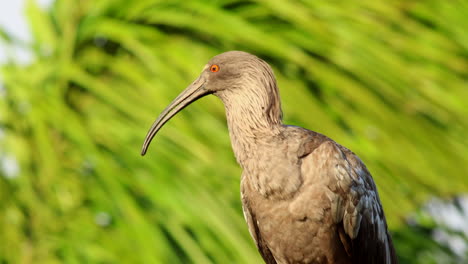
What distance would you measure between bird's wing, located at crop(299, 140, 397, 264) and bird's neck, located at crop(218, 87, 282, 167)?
0.19m

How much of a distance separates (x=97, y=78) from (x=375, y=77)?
1.86m

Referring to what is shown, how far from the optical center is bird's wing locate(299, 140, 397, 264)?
3.09 metres

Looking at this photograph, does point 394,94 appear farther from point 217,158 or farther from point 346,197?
point 346,197

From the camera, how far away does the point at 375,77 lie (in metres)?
Result: 4.93

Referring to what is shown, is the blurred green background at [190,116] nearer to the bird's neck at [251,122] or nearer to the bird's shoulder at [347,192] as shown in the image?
the bird's shoulder at [347,192]

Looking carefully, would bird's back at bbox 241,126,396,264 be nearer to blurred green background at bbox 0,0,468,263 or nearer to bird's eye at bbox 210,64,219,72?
bird's eye at bbox 210,64,219,72

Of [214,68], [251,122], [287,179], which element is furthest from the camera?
[214,68]

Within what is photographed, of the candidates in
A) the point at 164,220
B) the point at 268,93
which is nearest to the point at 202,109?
the point at 164,220

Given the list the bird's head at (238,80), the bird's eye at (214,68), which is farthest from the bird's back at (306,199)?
the bird's eye at (214,68)

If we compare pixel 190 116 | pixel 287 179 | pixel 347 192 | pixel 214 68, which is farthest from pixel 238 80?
pixel 190 116

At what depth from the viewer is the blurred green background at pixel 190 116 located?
482 centimetres

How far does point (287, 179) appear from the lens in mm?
3016

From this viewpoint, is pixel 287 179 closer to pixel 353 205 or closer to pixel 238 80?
pixel 353 205

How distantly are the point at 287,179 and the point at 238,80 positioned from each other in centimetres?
48
